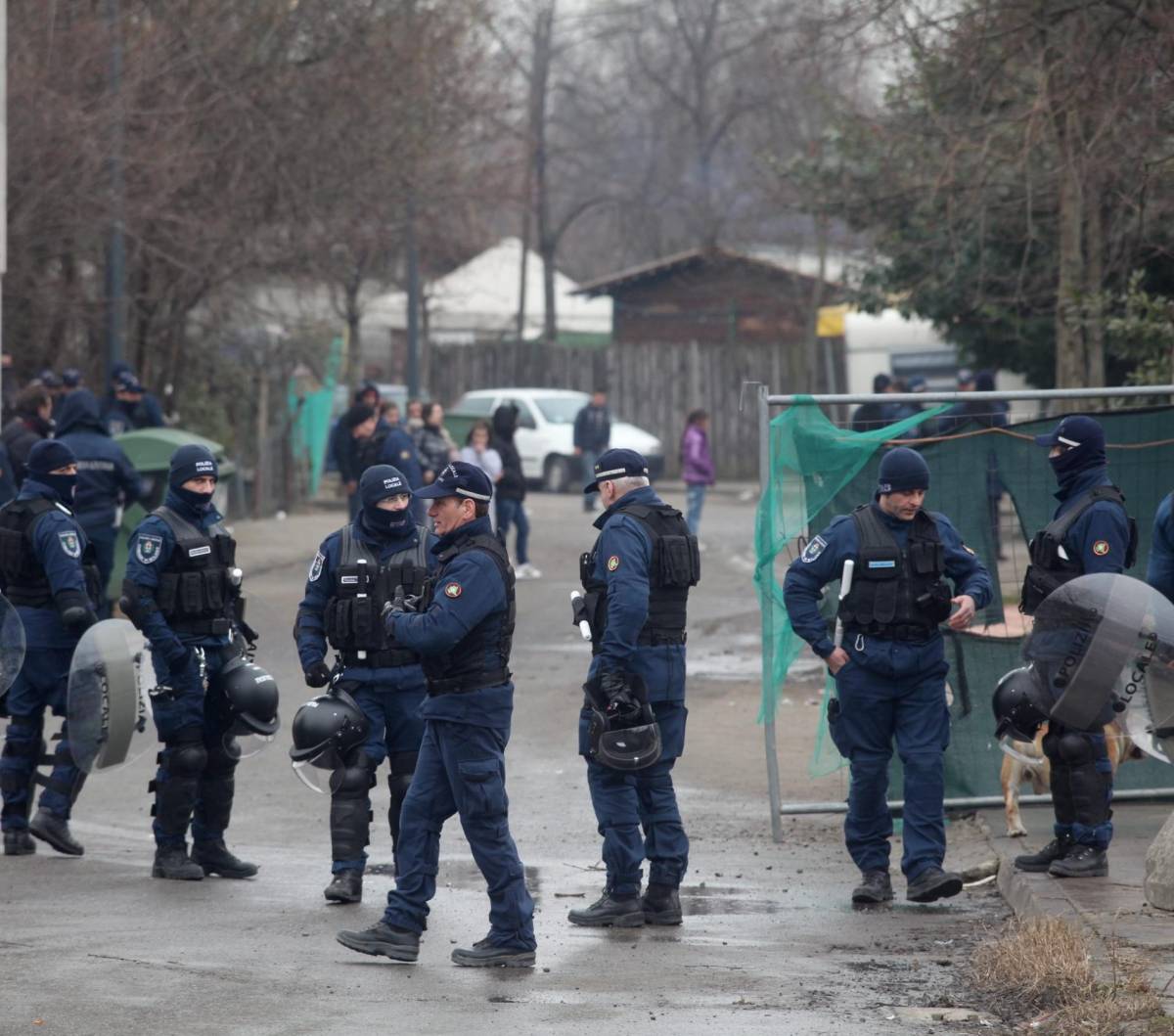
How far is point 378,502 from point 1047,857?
123 inches

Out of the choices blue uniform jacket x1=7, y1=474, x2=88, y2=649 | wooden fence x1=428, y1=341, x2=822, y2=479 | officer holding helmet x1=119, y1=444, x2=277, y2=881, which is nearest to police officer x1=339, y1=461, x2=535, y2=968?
officer holding helmet x1=119, y1=444, x2=277, y2=881

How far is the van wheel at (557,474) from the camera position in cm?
3075

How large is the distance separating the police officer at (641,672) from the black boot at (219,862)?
5.34 feet

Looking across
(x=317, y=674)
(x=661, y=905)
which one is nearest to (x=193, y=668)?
Answer: (x=317, y=674)

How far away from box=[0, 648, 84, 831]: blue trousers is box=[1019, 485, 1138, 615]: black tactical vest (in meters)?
4.32

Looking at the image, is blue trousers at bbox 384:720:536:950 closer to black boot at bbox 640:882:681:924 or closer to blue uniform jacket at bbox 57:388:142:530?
black boot at bbox 640:882:681:924

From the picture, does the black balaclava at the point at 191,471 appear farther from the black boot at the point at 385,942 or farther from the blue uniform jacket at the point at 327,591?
the black boot at the point at 385,942

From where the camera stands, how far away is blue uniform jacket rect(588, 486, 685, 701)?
7.19 metres

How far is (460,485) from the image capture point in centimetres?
684

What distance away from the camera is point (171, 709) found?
805 centimetres

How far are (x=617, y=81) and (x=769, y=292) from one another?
579 inches

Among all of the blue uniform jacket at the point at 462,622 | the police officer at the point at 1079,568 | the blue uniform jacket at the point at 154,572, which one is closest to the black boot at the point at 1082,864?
the police officer at the point at 1079,568

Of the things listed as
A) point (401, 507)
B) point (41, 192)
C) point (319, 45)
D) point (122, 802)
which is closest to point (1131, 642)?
point (401, 507)

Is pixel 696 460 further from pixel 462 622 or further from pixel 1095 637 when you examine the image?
pixel 462 622
